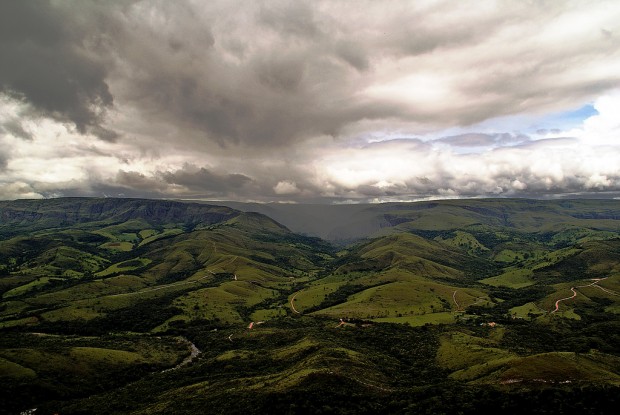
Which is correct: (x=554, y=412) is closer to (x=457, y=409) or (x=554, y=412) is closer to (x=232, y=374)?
(x=457, y=409)

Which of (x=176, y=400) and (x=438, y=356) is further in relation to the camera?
(x=438, y=356)

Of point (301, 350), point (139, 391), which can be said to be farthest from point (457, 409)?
point (139, 391)

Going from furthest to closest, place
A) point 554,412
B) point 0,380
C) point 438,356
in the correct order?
point 438,356 → point 0,380 → point 554,412

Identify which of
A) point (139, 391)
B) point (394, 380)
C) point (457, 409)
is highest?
point (457, 409)

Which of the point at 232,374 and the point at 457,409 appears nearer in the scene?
the point at 457,409

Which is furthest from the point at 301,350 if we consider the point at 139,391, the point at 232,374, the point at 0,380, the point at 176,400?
the point at 0,380

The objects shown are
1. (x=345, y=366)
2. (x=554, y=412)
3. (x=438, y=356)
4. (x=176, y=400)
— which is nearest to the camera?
(x=554, y=412)

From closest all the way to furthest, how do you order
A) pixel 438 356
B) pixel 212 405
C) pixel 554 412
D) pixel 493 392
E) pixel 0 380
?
pixel 554 412 < pixel 493 392 < pixel 212 405 < pixel 0 380 < pixel 438 356

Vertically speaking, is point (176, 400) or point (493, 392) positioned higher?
point (493, 392)

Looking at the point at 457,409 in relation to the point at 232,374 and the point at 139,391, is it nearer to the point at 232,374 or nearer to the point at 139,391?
the point at 232,374
